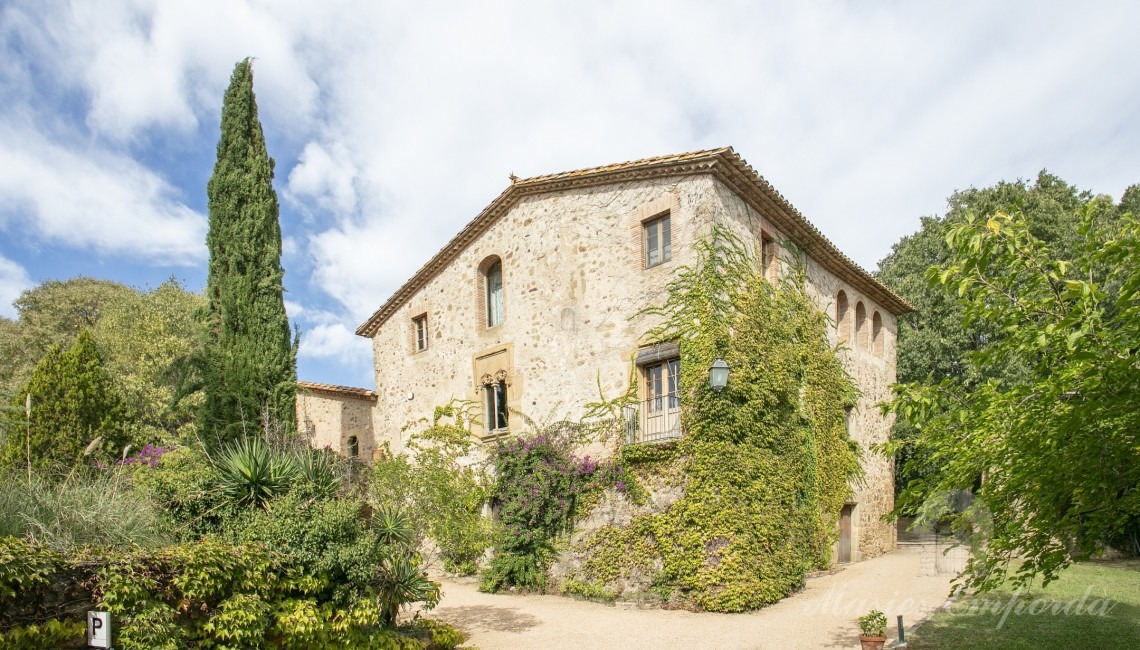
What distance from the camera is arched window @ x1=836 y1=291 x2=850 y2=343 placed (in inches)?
723

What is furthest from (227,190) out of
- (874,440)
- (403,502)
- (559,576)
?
(874,440)

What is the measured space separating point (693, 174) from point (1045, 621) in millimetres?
9352

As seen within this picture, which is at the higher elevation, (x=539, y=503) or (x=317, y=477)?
(x=317, y=477)

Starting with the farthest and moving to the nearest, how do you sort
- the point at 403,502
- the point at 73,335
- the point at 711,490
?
the point at 73,335 < the point at 711,490 < the point at 403,502

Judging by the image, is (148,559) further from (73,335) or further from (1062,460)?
(73,335)

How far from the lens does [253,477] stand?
861 centimetres

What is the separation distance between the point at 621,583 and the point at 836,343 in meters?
8.49

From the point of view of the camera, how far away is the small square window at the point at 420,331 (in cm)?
1995

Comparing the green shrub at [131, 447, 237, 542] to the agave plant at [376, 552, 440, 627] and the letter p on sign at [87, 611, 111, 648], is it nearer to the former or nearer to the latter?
the agave plant at [376, 552, 440, 627]

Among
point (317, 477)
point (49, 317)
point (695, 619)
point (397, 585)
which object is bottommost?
point (695, 619)

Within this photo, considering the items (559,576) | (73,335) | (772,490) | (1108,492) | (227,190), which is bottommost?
(559,576)

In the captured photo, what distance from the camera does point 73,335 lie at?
30422 mm

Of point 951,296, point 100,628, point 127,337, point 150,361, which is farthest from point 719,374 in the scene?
point 127,337

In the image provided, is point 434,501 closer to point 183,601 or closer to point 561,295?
point 183,601
